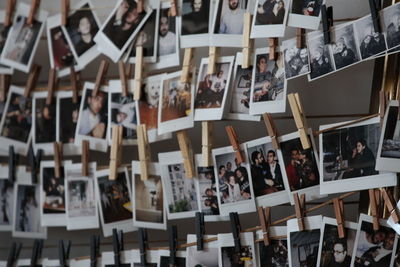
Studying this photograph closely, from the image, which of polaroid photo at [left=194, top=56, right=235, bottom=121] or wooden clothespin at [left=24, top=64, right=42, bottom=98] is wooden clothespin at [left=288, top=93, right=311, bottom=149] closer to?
polaroid photo at [left=194, top=56, right=235, bottom=121]

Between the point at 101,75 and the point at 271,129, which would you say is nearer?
the point at 271,129

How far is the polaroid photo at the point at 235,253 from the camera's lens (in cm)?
156

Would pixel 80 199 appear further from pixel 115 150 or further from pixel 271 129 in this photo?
pixel 271 129

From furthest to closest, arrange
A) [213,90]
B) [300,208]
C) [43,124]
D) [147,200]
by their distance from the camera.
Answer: [43,124] → [147,200] → [213,90] → [300,208]

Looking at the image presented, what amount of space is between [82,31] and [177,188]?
453mm

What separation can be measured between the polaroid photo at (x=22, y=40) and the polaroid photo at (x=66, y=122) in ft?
0.39

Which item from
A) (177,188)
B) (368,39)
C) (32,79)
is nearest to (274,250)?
(177,188)

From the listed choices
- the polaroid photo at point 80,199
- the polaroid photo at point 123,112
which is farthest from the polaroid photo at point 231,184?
the polaroid photo at point 80,199

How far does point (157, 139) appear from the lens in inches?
66.0

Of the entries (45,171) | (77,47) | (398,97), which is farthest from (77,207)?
(398,97)

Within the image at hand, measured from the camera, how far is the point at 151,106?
5.54 ft

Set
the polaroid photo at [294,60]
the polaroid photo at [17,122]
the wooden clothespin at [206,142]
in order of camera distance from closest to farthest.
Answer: the polaroid photo at [294,60] → the wooden clothespin at [206,142] → the polaroid photo at [17,122]

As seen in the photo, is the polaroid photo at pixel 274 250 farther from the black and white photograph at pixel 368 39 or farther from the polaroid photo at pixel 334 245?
the black and white photograph at pixel 368 39

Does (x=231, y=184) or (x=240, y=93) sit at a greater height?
(x=240, y=93)
